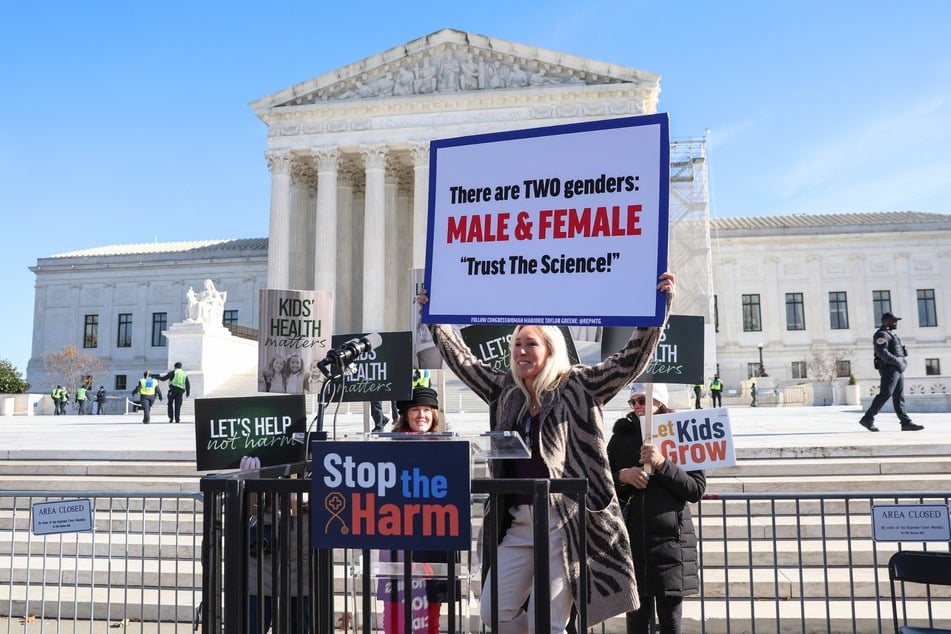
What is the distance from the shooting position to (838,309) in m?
50.5

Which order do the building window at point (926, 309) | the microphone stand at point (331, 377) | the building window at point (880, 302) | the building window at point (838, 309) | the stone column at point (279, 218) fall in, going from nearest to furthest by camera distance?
the microphone stand at point (331, 377)
the stone column at point (279, 218)
the building window at point (926, 309)
the building window at point (880, 302)
the building window at point (838, 309)

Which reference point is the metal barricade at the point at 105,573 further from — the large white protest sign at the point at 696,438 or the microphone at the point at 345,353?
the large white protest sign at the point at 696,438

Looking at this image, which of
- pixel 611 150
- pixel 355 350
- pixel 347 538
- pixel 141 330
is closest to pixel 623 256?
pixel 611 150

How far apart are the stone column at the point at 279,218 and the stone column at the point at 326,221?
1.58 meters

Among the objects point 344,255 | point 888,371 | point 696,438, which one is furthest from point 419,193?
point 696,438

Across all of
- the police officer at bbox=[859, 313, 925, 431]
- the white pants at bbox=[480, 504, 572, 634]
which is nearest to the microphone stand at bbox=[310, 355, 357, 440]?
the white pants at bbox=[480, 504, 572, 634]

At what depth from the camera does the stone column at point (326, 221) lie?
39.6m

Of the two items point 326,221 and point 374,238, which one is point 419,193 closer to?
point 374,238

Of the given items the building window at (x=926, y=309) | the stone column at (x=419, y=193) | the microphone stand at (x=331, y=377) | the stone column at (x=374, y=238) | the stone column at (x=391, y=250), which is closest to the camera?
the microphone stand at (x=331, y=377)

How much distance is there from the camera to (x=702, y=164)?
137 feet

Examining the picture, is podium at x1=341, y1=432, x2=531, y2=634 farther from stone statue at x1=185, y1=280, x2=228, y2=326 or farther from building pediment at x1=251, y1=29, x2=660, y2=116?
building pediment at x1=251, y1=29, x2=660, y2=116

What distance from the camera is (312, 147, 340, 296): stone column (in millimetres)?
39594

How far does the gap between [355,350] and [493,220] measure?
0.87 meters

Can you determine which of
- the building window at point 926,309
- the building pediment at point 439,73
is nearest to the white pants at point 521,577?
the building pediment at point 439,73
